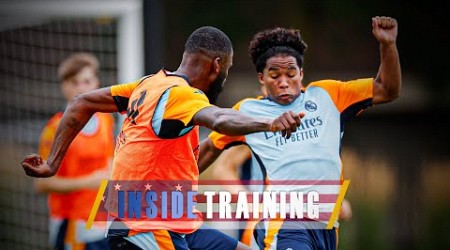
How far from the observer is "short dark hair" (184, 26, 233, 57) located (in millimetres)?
5676

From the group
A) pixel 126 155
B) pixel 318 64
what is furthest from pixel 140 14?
pixel 126 155

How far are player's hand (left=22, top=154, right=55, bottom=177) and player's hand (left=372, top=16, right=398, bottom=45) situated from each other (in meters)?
1.64

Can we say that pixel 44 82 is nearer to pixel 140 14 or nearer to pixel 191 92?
pixel 140 14

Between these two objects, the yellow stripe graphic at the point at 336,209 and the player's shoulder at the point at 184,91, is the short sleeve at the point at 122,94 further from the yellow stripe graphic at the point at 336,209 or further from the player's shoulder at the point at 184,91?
the yellow stripe graphic at the point at 336,209

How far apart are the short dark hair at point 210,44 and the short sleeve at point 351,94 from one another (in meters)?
0.68

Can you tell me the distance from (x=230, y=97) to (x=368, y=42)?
1212 mm

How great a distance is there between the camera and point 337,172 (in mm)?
6094

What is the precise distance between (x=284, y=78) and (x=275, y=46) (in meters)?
0.21

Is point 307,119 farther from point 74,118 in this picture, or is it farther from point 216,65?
point 74,118

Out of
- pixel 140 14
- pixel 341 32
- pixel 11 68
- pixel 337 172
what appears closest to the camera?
pixel 337 172

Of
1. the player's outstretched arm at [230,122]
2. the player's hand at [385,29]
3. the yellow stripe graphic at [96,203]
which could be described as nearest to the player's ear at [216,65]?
the player's outstretched arm at [230,122]

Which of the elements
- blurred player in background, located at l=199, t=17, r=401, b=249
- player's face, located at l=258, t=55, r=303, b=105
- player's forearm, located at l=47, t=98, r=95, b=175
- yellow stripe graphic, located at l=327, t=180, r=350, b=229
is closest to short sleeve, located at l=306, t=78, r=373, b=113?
blurred player in background, located at l=199, t=17, r=401, b=249

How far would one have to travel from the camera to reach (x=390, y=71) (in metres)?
6.00

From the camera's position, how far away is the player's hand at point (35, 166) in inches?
232
